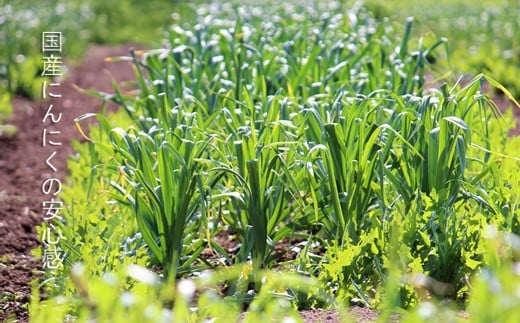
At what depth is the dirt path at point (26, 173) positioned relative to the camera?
11.5ft

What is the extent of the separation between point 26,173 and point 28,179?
0.15 m

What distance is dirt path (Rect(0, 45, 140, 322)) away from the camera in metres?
3.50

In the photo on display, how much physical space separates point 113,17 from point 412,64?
10.1 meters

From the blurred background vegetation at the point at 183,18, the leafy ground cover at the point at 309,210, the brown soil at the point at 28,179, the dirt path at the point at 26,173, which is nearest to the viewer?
the leafy ground cover at the point at 309,210

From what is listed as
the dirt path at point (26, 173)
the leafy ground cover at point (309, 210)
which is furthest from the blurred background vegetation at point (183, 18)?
the leafy ground cover at point (309, 210)

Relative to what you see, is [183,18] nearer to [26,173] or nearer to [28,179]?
[26,173]

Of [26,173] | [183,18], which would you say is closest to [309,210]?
[26,173]

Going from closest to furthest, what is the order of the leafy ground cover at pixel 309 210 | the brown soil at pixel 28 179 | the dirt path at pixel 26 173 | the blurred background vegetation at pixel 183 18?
the leafy ground cover at pixel 309 210
the brown soil at pixel 28 179
the dirt path at pixel 26 173
the blurred background vegetation at pixel 183 18

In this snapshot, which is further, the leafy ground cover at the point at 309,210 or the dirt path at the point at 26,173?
the dirt path at the point at 26,173

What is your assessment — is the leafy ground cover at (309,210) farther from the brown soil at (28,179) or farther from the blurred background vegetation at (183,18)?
the blurred background vegetation at (183,18)

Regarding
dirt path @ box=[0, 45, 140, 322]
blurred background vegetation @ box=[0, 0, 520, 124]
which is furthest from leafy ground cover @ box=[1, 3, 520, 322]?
blurred background vegetation @ box=[0, 0, 520, 124]

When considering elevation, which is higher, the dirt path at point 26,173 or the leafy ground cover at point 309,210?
the leafy ground cover at point 309,210

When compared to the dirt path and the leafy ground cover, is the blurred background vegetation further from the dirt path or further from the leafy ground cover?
the leafy ground cover

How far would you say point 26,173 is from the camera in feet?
17.2
